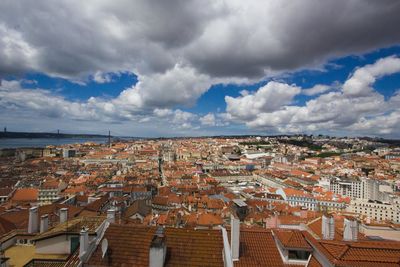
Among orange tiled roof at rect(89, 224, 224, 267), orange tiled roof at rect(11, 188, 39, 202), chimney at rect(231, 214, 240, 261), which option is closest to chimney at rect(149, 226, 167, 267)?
orange tiled roof at rect(89, 224, 224, 267)

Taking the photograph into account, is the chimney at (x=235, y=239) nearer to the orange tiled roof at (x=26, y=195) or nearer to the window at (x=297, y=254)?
the window at (x=297, y=254)

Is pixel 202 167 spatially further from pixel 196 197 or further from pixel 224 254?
pixel 224 254

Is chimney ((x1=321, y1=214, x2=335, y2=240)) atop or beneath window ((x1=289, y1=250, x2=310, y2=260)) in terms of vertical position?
beneath

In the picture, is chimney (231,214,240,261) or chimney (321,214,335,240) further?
chimney (321,214,335,240)

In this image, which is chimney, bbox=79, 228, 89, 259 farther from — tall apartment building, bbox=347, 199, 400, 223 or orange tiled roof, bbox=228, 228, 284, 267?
tall apartment building, bbox=347, 199, 400, 223

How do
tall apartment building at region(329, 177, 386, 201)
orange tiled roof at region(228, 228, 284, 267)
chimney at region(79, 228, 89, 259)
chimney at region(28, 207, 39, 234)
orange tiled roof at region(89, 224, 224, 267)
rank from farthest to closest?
tall apartment building at region(329, 177, 386, 201) < chimney at region(28, 207, 39, 234) < orange tiled roof at region(228, 228, 284, 267) < chimney at region(79, 228, 89, 259) < orange tiled roof at region(89, 224, 224, 267)

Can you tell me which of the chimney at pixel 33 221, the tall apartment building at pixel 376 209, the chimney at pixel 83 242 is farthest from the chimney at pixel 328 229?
the tall apartment building at pixel 376 209

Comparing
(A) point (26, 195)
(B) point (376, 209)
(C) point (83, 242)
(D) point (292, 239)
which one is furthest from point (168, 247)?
(B) point (376, 209)

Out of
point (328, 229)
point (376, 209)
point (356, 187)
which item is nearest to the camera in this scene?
point (328, 229)

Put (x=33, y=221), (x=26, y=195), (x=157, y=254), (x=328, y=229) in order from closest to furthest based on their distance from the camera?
(x=157, y=254) → (x=33, y=221) → (x=328, y=229) → (x=26, y=195)

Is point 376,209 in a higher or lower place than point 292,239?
lower

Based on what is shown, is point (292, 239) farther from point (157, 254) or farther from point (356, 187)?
point (356, 187)
